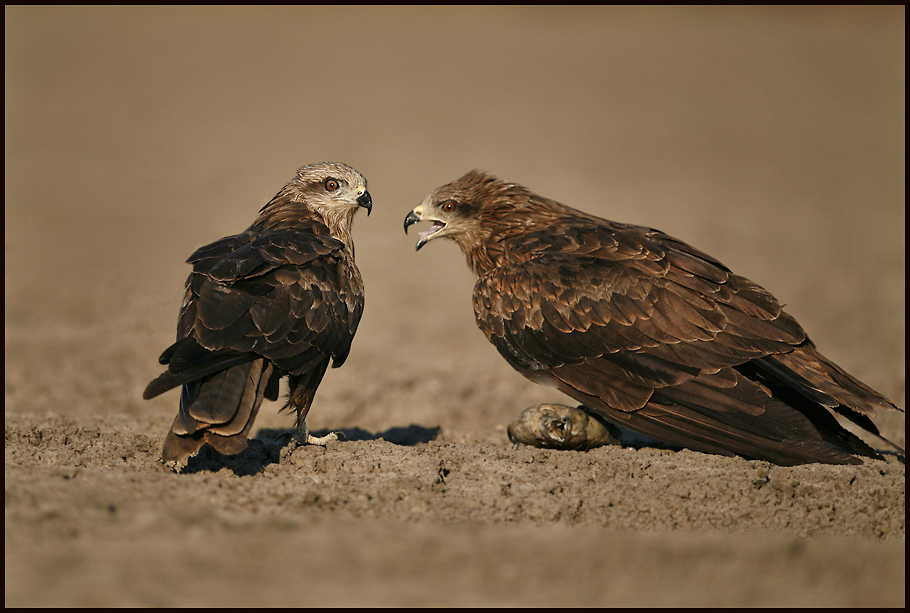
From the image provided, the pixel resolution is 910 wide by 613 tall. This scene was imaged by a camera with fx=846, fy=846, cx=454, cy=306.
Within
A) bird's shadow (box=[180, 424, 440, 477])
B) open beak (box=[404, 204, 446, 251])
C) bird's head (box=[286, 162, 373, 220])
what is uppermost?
bird's head (box=[286, 162, 373, 220])

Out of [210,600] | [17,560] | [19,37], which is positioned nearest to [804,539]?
[210,600]

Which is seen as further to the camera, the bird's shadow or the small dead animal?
the small dead animal

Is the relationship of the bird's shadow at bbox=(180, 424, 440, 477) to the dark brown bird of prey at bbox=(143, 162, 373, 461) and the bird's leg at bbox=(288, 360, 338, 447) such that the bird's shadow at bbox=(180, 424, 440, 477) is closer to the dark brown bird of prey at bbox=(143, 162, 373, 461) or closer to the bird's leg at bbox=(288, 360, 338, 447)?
the bird's leg at bbox=(288, 360, 338, 447)

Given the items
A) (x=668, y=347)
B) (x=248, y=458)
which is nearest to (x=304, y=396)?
(x=248, y=458)

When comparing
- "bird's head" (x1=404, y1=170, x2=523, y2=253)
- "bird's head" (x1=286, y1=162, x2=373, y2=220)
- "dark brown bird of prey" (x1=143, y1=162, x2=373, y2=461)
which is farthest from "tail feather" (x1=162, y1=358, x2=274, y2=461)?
"bird's head" (x1=404, y1=170, x2=523, y2=253)

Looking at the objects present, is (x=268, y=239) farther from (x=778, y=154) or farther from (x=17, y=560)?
(x=778, y=154)

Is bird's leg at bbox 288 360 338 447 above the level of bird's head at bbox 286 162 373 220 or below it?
below

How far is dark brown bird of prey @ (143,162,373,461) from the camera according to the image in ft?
17.1

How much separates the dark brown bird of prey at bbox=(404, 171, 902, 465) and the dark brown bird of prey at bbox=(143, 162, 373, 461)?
130cm

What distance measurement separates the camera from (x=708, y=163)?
21.5 m

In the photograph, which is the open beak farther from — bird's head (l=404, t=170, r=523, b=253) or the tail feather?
the tail feather

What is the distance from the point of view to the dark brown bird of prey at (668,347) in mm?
5902

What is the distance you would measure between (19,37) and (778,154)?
80.5ft

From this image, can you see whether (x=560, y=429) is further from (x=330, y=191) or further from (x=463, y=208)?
(x=330, y=191)
